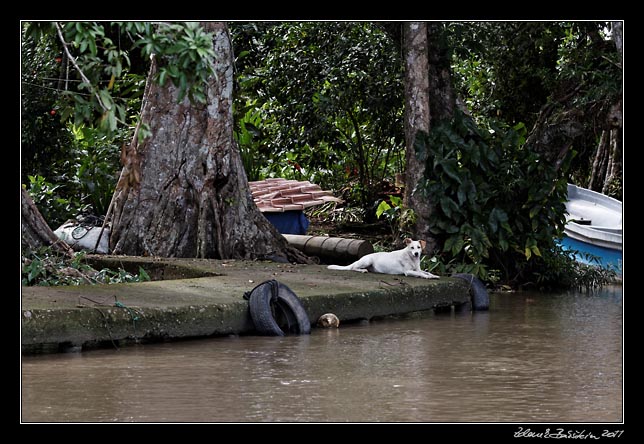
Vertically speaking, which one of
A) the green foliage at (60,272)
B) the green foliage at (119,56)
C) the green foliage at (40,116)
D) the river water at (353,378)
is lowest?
the river water at (353,378)

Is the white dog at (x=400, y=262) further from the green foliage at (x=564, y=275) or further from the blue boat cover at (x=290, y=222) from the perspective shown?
the blue boat cover at (x=290, y=222)

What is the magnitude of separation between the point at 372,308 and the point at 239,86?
30.7 feet

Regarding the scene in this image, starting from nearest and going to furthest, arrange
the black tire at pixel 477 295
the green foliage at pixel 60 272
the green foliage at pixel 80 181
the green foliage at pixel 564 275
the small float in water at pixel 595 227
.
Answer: the green foliage at pixel 60 272 → the black tire at pixel 477 295 → the green foliage at pixel 564 275 → the small float in water at pixel 595 227 → the green foliage at pixel 80 181

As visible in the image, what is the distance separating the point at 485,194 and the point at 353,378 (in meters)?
7.28

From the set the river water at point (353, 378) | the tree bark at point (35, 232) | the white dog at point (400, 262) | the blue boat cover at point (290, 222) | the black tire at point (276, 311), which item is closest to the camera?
the river water at point (353, 378)

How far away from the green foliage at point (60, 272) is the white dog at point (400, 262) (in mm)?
2830

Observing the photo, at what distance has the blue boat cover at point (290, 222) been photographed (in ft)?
59.1

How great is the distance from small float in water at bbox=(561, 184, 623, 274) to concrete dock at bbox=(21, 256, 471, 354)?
4.50 m

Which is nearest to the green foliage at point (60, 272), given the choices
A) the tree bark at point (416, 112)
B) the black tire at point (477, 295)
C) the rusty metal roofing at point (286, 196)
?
the black tire at point (477, 295)

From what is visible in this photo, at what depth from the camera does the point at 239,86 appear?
66.7 feet

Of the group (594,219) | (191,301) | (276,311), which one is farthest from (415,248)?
(594,219)

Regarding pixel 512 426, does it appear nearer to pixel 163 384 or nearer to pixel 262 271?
pixel 163 384

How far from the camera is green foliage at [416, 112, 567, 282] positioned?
49.2 ft

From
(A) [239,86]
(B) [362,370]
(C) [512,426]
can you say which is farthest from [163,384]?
(A) [239,86]
